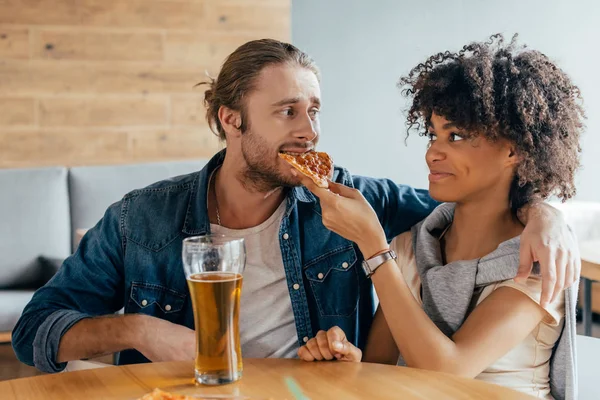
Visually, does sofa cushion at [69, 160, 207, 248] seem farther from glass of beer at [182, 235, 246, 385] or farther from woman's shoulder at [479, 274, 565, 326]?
glass of beer at [182, 235, 246, 385]

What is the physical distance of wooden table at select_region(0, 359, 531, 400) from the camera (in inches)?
49.5

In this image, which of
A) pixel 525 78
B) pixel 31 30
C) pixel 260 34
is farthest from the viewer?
pixel 260 34

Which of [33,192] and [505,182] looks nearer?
[505,182]

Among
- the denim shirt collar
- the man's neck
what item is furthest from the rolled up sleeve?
the man's neck

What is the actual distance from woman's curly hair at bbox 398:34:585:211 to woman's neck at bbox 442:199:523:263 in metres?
0.04

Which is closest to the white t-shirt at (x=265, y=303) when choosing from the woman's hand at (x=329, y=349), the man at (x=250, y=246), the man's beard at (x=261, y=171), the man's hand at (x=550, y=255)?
the man at (x=250, y=246)

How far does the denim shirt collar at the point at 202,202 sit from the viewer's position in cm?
200

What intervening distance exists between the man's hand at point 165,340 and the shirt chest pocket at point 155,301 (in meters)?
0.25

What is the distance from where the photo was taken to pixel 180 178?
83.9 inches

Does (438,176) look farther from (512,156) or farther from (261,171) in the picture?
(261,171)

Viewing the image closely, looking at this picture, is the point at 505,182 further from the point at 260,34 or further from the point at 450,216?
the point at 260,34

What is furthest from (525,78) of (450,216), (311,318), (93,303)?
(93,303)

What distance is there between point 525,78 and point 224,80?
0.86 m

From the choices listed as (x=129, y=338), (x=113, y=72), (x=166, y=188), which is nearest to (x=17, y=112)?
(x=113, y=72)
